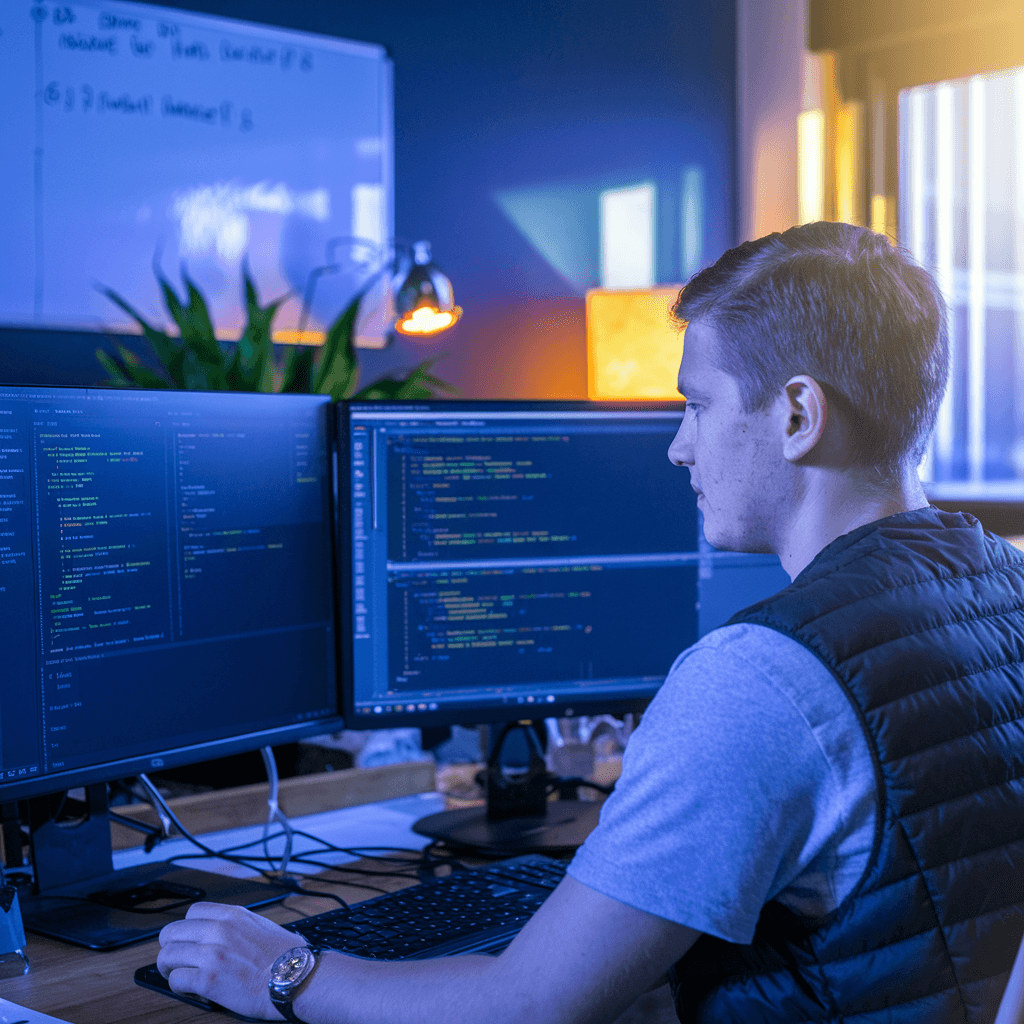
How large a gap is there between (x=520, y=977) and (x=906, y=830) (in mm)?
253

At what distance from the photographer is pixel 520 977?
2.35 feet

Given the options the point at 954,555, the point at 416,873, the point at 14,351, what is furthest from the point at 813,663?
the point at 14,351

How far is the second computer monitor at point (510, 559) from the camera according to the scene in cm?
133

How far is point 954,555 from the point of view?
83 centimetres

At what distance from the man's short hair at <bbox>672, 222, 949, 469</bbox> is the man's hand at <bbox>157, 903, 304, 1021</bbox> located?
0.55 m

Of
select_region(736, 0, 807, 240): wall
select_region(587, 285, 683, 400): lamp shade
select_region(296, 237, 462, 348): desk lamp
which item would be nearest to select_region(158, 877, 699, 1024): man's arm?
select_region(296, 237, 462, 348): desk lamp

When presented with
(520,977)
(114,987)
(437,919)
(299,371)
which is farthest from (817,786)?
(299,371)

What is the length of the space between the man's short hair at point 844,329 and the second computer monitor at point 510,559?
50 cm

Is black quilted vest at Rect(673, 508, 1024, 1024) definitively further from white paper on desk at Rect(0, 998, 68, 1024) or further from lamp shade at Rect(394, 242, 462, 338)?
lamp shade at Rect(394, 242, 462, 338)

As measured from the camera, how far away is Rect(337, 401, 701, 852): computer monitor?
1329mm

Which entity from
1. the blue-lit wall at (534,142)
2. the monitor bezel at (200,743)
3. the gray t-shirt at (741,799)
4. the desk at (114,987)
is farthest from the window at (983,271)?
the gray t-shirt at (741,799)

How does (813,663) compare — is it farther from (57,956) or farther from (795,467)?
(57,956)

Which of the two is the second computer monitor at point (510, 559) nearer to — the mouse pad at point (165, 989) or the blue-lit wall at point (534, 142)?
the mouse pad at point (165, 989)

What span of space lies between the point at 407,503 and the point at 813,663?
27.6 inches
